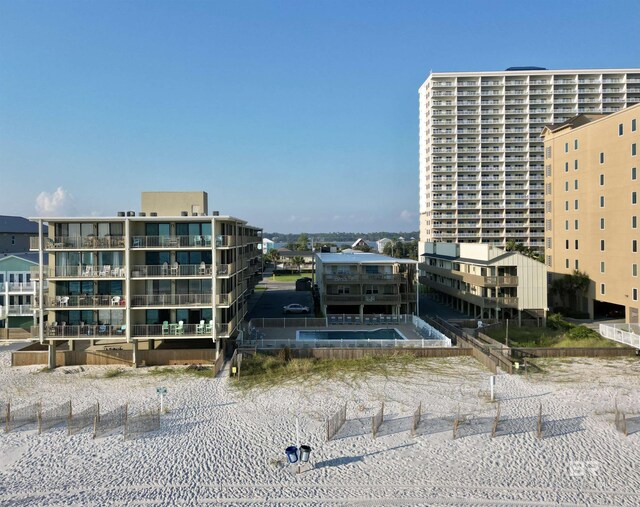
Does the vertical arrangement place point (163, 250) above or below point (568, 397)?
above

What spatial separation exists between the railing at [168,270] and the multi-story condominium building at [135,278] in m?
0.06

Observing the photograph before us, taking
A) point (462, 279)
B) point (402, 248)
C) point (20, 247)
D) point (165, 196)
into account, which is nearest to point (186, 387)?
point (165, 196)

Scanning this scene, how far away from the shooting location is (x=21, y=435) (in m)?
20.9

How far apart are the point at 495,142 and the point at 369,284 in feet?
241

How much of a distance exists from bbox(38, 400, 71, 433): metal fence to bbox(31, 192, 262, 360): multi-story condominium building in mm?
8399

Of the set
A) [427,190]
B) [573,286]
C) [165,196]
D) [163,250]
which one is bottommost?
[573,286]

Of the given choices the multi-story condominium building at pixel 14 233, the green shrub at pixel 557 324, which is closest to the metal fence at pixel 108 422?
the green shrub at pixel 557 324

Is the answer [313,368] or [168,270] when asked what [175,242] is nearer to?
[168,270]

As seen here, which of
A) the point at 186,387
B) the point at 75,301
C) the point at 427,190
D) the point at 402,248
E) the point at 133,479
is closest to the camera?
the point at 133,479

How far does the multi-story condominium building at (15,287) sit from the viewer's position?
128ft

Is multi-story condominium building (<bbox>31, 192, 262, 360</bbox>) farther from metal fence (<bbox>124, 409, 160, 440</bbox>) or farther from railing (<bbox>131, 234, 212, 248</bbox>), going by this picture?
metal fence (<bbox>124, 409, 160, 440</bbox>)

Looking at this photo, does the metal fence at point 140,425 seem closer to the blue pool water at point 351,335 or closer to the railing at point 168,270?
the railing at point 168,270

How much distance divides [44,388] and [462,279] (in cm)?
3930

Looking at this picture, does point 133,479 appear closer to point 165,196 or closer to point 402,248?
point 165,196
